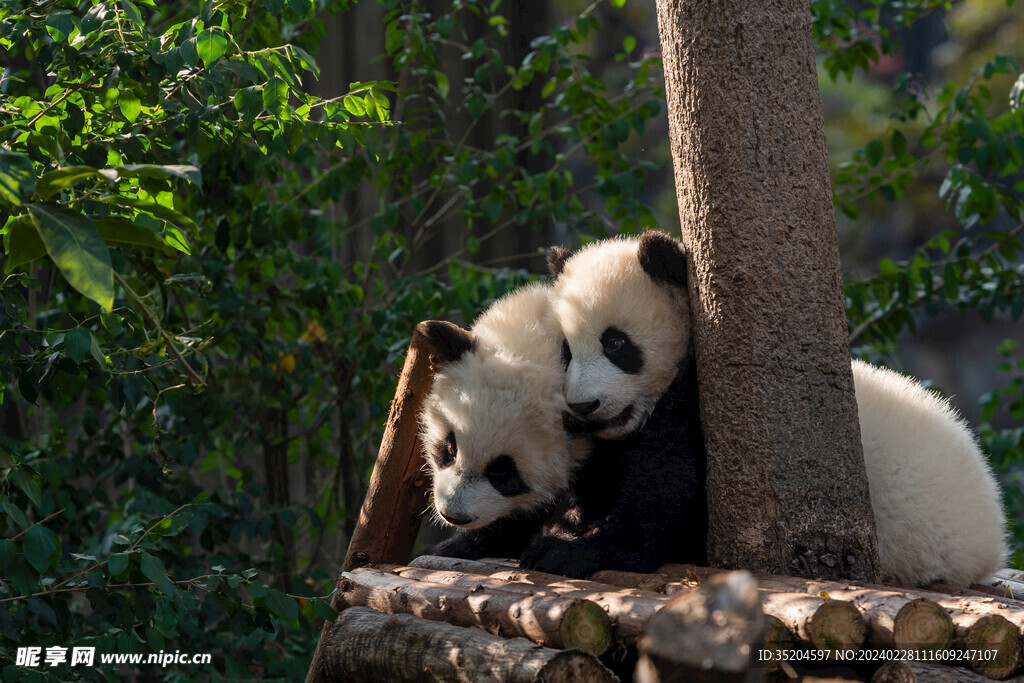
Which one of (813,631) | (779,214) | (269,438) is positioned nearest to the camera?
(813,631)

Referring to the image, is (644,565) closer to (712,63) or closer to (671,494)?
(671,494)

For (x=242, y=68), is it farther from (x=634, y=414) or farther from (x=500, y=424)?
(x=634, y=414)

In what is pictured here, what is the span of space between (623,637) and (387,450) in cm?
107

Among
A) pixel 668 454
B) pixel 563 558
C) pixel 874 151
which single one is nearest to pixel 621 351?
pixel 668 454

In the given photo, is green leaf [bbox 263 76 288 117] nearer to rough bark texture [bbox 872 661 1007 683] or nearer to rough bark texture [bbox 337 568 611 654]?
rough bark texture [bbox 337 568 611 654]

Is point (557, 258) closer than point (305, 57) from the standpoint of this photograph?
No

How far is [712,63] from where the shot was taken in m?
2.04

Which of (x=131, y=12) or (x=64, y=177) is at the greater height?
(x=131, y=12)

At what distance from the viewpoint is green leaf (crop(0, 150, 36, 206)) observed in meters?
1.33

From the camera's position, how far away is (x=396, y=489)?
8.34ft

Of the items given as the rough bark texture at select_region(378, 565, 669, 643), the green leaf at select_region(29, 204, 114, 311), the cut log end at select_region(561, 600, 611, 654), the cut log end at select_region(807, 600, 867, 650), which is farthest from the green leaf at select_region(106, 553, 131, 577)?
the cut log end at select_region(807, 600, 867, 650)

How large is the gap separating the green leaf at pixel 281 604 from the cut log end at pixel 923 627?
1.39 metres

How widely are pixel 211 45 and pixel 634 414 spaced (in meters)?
1.30

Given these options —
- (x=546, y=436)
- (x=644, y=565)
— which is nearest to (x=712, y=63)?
(x=546, y=436)
